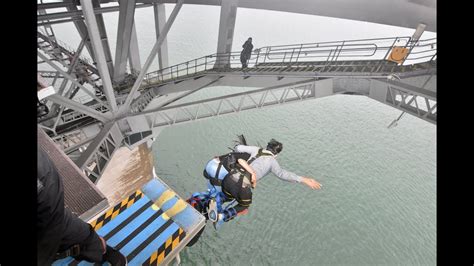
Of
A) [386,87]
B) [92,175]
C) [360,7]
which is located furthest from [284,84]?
[92,175]

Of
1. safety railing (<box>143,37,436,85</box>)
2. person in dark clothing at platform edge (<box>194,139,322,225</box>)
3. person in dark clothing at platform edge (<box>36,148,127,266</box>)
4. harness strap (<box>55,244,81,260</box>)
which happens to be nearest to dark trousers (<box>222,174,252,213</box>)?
person in dark clothing at platform edge (<box>194,139,322,225</box>)

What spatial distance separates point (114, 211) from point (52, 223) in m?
3.80

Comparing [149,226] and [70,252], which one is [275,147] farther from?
[70,252]

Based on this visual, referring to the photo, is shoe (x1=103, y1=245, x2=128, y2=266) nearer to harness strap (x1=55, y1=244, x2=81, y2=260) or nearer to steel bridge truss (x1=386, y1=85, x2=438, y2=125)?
harness strap (x1=55, y1=244, x2=81, y2=260)

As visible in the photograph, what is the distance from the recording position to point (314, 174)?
17.1 metres

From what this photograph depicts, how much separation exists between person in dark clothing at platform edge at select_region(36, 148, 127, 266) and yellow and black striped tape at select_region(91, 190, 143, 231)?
225cm

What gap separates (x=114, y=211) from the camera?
6340 millimetres

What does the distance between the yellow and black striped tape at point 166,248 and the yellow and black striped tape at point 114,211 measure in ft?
4.97

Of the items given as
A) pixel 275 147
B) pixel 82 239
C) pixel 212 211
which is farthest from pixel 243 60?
pixel 82 239

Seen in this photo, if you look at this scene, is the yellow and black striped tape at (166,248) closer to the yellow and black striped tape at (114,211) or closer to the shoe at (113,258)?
the shoe at (113,258)

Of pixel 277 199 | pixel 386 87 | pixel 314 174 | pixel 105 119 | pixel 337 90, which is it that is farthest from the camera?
pixel 314 174

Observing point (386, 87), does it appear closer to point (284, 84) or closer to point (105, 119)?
point (284, 84)

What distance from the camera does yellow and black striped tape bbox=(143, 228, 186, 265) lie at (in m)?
5.38
